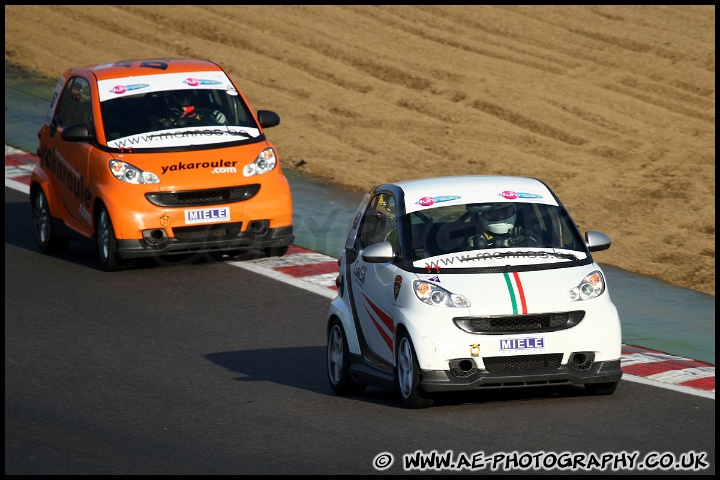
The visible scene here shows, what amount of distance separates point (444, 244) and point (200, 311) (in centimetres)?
425

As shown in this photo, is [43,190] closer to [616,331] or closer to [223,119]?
[223,119]

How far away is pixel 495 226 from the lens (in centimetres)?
1024

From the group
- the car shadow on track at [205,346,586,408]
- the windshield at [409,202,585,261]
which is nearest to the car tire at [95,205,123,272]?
the car shadow on track at [205,346,586,408]

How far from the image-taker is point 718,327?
12797 mm

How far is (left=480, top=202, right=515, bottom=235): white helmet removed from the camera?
403 inches

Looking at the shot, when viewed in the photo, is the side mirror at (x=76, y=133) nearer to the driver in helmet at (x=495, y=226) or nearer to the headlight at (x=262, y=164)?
the headlight at (x=262, y=164)

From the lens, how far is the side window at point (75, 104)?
15.9 metres

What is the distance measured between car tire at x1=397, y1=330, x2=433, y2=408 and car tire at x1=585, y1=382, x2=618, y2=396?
3.83ft

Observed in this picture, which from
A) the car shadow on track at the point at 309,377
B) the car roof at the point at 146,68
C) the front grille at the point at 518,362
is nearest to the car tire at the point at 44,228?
the car roof at the point at 146,68

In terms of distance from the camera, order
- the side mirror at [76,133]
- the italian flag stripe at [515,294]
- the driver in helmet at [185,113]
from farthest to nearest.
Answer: the driver in helmet at [185,113] < the side mirror at [76,133] < the italian flag stripe at [515,294]

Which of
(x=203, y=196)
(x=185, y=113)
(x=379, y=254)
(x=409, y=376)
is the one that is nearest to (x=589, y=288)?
(x=409, y=376)

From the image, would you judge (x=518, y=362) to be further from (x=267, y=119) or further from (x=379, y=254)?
(x=267, y=119)

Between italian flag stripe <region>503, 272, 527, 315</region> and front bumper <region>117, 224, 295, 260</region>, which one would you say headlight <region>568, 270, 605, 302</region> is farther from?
front bumper <region>117, 224, 295, 260</region>

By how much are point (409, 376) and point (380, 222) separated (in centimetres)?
150
